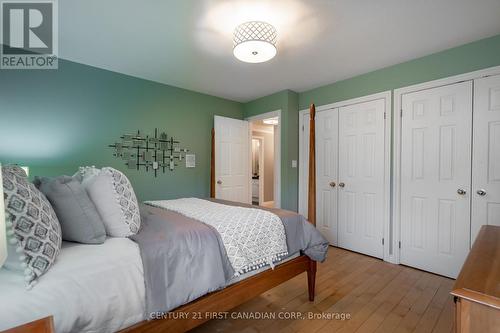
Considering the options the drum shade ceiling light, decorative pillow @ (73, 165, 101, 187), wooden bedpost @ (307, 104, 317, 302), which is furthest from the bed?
the drum shade ceiling light

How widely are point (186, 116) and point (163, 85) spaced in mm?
546

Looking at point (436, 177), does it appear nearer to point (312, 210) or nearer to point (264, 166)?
point (312, 210)

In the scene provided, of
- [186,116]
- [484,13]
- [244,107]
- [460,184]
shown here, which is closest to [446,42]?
[484,13]

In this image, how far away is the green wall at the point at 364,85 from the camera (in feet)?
7.68

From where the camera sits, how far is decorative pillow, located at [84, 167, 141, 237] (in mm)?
1319

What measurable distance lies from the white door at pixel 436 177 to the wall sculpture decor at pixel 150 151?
3070 millimetres

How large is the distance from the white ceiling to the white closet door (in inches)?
26.5

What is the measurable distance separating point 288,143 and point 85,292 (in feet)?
10.3

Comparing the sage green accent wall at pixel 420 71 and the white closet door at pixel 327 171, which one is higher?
the sage green accent wall at pixel 420 71

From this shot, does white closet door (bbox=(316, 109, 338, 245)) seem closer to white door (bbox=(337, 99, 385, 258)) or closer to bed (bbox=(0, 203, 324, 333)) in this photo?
white door (bbox=(337, 99, 385, 258))

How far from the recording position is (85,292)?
3.20ft

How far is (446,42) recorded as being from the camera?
235cm

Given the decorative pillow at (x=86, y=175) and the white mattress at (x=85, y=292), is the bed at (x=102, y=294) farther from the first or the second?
the decorative pillow at (x=86, y=175)

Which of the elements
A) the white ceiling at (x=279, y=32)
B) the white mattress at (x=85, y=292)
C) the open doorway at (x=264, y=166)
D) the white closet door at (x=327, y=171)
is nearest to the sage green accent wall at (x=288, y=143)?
the white closet door at (x=327, y=171)
